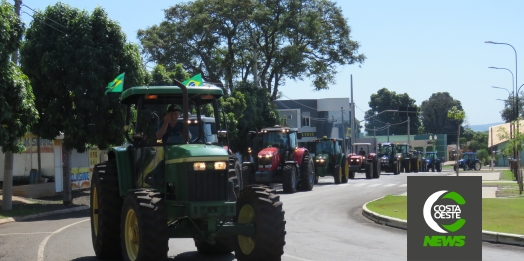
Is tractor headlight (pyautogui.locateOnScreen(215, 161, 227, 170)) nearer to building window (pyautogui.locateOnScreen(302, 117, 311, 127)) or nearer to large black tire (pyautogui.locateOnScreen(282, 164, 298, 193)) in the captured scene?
large black tire (pyautogui.locateOnScreen(282, 164, 298, 193))

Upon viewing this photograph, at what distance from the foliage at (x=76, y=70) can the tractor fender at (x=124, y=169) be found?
12.5 m

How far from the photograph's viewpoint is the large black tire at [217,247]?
11.1 metres

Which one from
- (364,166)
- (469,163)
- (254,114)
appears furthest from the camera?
(469,163)

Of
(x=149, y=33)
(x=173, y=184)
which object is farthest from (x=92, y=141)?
(x=149, y=33)

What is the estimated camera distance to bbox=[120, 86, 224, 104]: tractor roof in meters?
10.6

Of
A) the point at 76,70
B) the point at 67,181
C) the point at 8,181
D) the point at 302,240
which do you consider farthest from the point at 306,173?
the point at 302,240

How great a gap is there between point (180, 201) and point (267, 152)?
775 inches

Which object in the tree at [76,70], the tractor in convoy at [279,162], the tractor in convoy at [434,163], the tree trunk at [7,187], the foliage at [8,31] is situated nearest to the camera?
the foliage at [8,31]

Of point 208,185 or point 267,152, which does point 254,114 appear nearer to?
point 267,152

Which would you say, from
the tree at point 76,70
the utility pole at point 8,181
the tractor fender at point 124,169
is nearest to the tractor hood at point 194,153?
the tractor fender at point 124,169

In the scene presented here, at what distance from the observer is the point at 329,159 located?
1430 inches

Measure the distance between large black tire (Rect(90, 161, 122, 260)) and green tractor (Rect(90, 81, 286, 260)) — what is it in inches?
0.7

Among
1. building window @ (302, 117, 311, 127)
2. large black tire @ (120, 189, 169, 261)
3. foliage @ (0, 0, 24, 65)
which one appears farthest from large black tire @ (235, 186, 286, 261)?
building window @ (302, 117, 311, 127)

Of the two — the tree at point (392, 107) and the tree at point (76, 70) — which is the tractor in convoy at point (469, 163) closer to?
the tree at point (392, 107)
